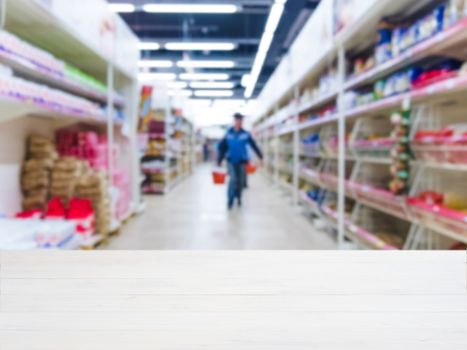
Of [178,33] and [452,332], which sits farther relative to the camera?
[178,33]

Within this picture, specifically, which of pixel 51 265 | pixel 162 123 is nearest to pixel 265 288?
pixel 51 265

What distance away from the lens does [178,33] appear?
44.9 feet

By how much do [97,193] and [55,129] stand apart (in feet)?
3.88

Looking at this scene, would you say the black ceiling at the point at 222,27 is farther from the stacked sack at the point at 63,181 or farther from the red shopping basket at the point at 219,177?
the stacked sack at the point at 63,181

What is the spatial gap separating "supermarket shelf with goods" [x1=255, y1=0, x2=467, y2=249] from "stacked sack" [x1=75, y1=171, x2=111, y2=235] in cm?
241

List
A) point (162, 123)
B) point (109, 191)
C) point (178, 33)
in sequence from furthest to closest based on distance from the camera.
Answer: point (178, 33)
point (162, 123)
point (109, 191)

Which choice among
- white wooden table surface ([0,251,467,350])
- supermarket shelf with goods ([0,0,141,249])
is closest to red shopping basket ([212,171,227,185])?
supermarket shelf with goods ([0,0,141,249])

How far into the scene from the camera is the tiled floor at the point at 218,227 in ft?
14.4

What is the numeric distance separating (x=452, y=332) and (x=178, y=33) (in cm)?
1417

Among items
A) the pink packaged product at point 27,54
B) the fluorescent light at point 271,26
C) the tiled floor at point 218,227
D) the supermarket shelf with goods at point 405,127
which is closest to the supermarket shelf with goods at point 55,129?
the pink packaged product at point 27,54

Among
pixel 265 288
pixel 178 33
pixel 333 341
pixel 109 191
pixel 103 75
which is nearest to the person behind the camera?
pixel 333 341

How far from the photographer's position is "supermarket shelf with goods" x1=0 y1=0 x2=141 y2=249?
2.82 metres

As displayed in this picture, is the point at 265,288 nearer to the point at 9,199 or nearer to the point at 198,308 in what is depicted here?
the point at 198,308

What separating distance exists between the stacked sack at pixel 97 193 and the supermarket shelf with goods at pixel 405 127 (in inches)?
95.1
